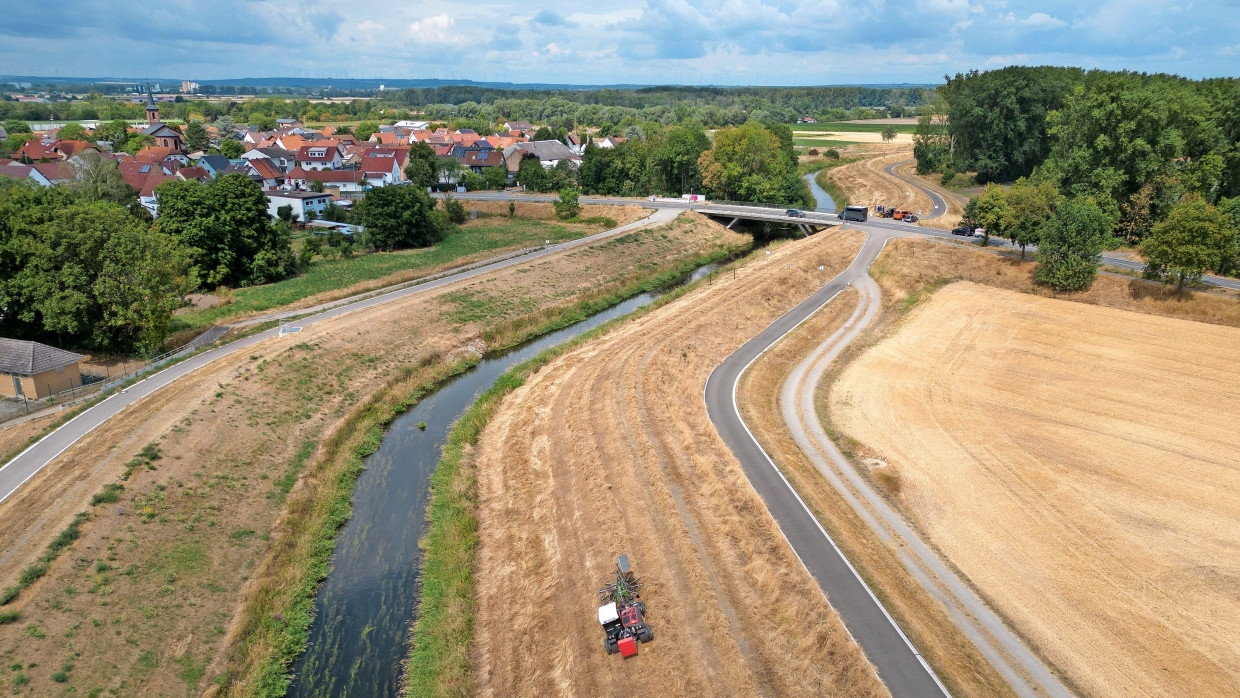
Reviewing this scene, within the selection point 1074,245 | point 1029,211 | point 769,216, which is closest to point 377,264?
point 769,216

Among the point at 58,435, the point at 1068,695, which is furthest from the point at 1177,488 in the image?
the point at 58,435

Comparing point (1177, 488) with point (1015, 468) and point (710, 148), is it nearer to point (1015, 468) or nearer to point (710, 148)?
point (1015, 468)

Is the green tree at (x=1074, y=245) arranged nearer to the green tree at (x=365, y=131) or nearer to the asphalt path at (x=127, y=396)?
the asphalt path at (x=127, y=396)

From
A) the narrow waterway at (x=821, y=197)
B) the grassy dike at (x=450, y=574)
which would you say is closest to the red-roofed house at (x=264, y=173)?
the narrow waterway at (x=821, y=197)

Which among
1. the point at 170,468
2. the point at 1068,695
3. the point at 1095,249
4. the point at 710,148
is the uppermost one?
the point at 710,148

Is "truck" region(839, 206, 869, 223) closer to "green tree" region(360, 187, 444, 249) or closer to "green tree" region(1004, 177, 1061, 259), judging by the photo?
"green tree" region(1004, 177, 1061, 259)

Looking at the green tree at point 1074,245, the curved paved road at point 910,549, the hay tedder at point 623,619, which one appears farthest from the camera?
the green tree at point 1074,245
